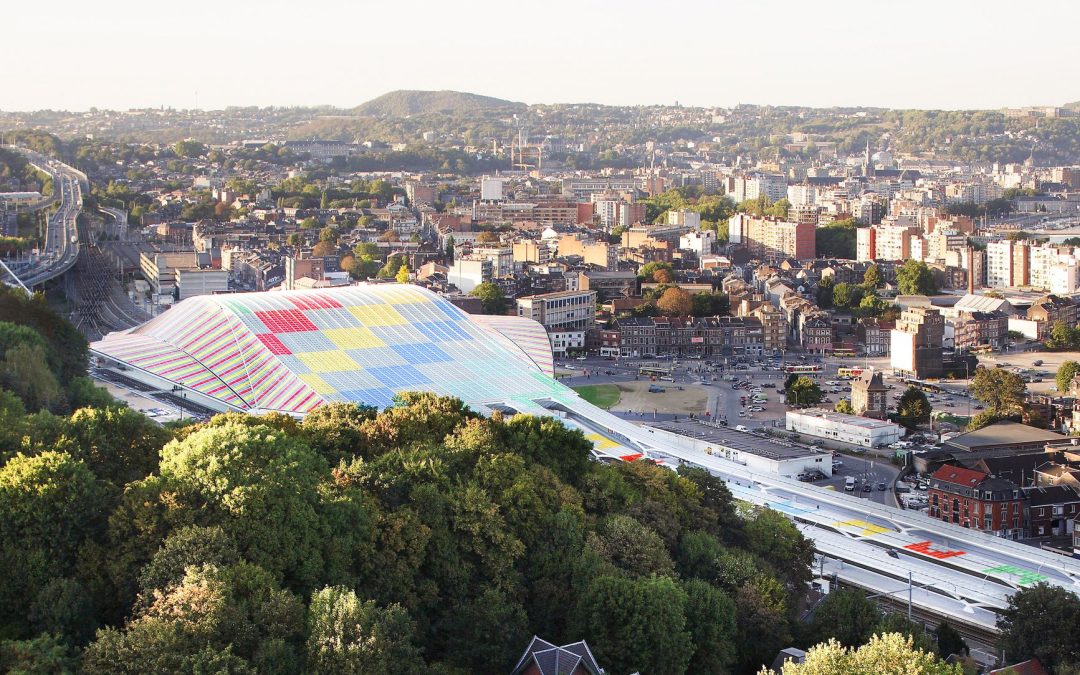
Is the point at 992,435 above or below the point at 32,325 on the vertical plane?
below

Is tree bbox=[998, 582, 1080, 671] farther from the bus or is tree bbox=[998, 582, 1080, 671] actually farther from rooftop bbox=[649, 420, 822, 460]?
the bus

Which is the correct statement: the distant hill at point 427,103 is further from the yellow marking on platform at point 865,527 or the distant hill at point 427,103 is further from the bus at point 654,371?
the yellow marking on platform at point 865,527

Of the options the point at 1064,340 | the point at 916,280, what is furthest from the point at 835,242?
the point at 1064,340

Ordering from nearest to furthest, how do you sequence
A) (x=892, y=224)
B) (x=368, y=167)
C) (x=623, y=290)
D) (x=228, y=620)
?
(x=228, y=620), (x=623, y=290), (x=892, y=224), (x=368, y=167)

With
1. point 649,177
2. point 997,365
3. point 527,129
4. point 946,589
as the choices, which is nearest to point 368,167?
point 649,177

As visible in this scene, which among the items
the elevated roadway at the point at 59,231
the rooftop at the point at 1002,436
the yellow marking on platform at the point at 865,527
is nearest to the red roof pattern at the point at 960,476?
the yellow marking on platform at the point at 865,527

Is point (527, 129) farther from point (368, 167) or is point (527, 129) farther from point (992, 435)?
point (992, 435)
